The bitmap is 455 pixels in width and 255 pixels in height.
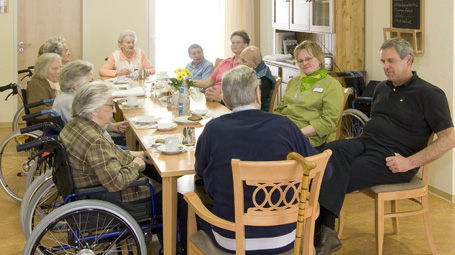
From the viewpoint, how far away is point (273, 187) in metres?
2.24

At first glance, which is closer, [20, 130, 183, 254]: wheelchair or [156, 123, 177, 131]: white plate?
[20, 130, 183, 254]: wheelchair

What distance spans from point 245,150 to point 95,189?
2.71ft

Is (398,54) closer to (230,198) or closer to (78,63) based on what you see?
(230,198)

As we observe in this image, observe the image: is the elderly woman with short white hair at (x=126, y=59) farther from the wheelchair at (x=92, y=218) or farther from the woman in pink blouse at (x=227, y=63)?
the wheelchair at (x=92, y=218)

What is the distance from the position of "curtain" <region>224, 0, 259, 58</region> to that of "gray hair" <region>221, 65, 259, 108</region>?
207 inches

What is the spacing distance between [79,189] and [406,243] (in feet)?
6.49

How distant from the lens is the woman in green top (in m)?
3.63

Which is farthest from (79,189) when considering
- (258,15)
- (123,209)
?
(258,15)

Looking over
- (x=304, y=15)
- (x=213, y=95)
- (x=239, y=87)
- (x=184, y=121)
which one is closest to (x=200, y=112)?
(x=184, y=121)

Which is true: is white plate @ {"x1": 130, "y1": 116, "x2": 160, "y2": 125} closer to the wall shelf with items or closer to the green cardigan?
the green cardigan

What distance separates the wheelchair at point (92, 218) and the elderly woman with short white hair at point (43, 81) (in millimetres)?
1711

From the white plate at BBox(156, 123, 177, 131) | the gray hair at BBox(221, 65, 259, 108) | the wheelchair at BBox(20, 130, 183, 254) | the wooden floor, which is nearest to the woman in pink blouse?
the wooden floor

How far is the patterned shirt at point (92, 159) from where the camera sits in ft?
8.93

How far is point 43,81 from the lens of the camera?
450 cm
